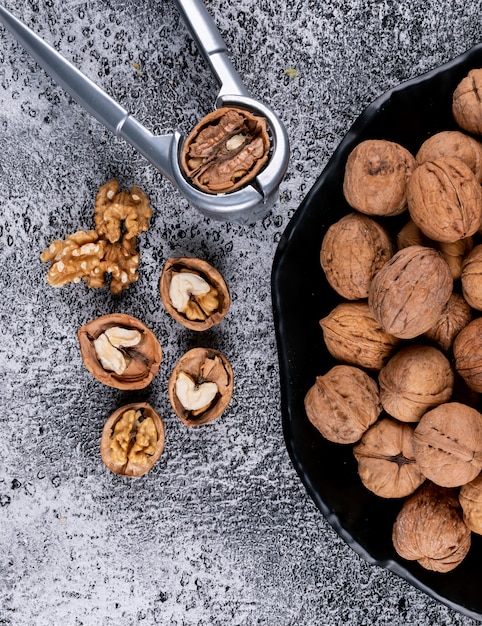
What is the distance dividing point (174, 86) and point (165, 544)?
0.66m

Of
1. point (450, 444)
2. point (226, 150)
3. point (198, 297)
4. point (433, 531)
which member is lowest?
point (433, 531)

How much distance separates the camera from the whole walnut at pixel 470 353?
794 millimetres

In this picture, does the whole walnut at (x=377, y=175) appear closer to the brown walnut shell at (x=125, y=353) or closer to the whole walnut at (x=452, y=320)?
the whole walnut at (x=452, y=320)

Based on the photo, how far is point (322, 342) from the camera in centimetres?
91

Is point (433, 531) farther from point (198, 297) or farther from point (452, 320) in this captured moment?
point (198, 297)

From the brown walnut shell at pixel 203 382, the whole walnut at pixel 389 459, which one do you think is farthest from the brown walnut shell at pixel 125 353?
the whole walnut at pixel 389 459

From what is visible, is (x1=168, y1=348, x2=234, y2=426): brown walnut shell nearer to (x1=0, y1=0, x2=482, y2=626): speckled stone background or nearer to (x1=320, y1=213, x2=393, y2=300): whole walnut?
(x1=0, y1=0, x2=482, y2=626): speckled stone background

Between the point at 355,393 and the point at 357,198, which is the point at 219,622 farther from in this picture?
the point at 357,198

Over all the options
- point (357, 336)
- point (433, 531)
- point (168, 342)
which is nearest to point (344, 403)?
point (357, 336)

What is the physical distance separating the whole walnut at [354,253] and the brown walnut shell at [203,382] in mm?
214

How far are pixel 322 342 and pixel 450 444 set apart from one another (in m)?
0.21

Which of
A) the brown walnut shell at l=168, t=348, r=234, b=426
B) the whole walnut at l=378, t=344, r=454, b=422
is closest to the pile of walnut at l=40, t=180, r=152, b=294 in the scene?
the brown walnut shell at l=168, t=348, r=234, b=426

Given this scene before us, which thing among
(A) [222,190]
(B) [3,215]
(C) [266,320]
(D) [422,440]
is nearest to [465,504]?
(D) [422,440]

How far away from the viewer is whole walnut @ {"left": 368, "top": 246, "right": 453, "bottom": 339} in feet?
2.51
